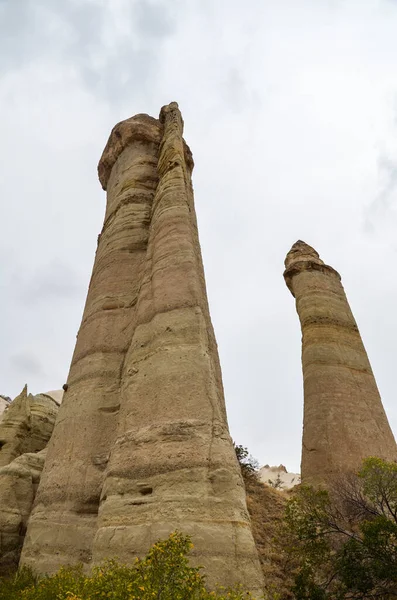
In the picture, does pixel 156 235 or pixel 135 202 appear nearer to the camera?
pixel 156 235

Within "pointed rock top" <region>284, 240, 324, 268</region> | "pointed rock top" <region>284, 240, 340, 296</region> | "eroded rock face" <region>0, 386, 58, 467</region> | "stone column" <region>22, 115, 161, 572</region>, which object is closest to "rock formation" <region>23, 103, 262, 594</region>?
"stone column" <region>22, 115, 161, 572</region>

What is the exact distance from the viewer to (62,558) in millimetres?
6777

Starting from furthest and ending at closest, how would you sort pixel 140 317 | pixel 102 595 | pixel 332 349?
pixel 332 349, pixel 140 317, pixel 102 595

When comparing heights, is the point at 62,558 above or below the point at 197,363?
below

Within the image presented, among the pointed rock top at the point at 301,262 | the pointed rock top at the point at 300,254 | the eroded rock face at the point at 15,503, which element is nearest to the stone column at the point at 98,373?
the eroded rock face at the point at 15,503

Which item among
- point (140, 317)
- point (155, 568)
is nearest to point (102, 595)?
point (155, 568)

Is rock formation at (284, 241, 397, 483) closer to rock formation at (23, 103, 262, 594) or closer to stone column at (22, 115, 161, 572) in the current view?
rock formation at (23, 103, 262, 594)

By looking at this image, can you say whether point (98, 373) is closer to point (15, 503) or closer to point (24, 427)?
point (15, 503)

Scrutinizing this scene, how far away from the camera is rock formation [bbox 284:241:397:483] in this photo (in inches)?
521

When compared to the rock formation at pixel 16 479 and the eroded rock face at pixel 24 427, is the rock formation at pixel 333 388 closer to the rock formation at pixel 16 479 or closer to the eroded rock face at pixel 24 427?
the rock formation at pixel 16 479

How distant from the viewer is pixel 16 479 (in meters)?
8.88

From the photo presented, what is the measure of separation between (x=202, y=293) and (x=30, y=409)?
9.69 m

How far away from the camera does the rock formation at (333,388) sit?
13.2 m

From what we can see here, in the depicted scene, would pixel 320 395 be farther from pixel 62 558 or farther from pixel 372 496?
pixel 62 558
